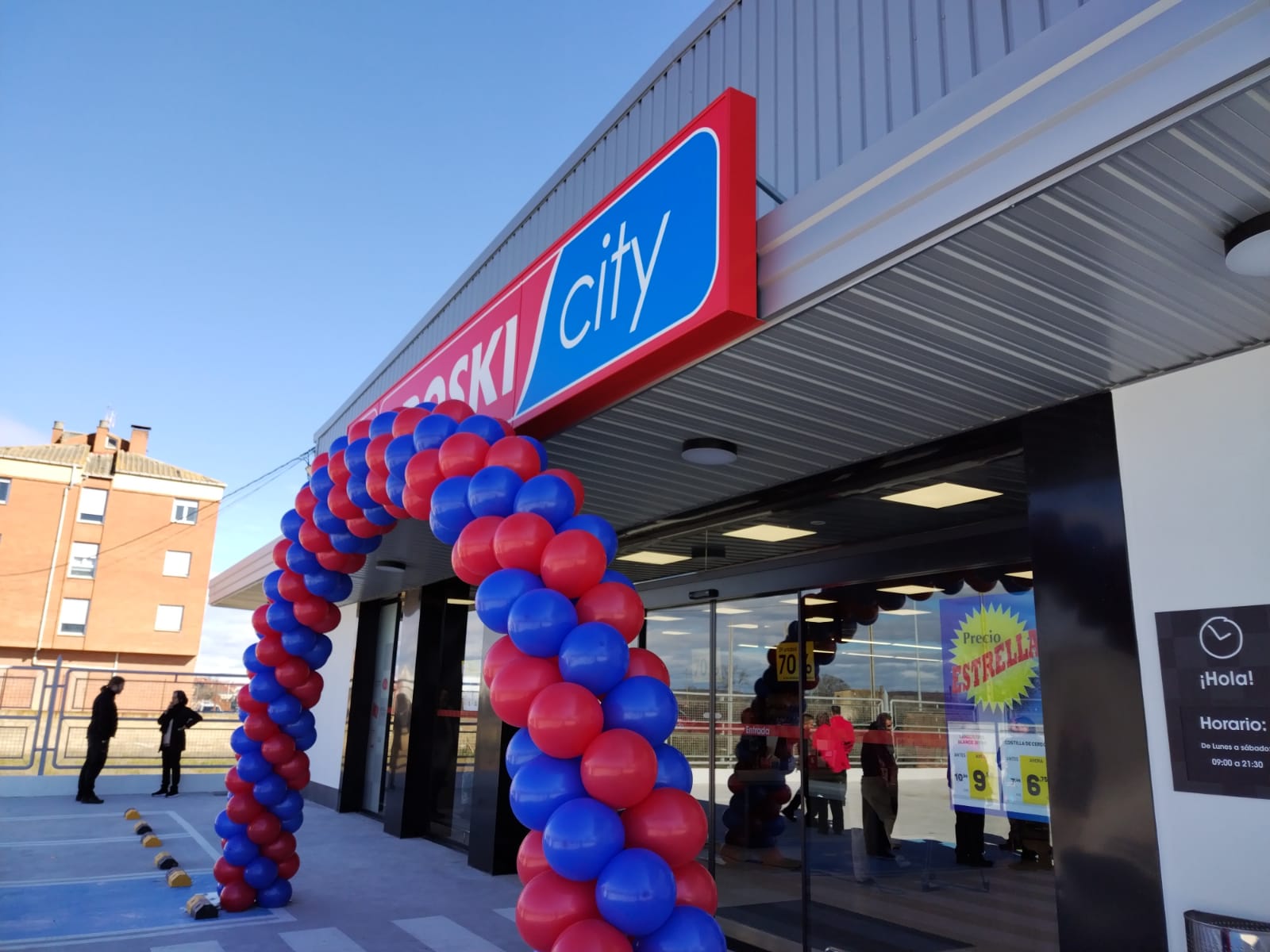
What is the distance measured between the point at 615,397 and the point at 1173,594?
8.98 feet

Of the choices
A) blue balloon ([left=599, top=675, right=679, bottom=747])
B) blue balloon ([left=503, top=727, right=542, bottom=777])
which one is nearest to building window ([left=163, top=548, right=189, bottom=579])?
blue balloon ([left=503, top=727, right=542, bottom=777])

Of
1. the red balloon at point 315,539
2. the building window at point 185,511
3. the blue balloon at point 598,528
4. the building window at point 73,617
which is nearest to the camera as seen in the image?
the blue balloon at point 598,528

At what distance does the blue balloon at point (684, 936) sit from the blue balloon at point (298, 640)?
4344mm

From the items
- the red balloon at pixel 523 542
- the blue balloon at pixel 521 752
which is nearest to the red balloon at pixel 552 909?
the blue balloon at pixel 521 752

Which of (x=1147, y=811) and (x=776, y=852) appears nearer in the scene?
(x=1147, y=811)

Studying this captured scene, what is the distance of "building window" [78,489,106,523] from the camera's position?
4088 centimetres

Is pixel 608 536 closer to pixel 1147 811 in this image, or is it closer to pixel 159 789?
pixel 1147 811

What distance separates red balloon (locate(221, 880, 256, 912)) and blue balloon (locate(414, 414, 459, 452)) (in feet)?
13.4

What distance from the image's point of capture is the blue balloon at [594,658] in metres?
3.93

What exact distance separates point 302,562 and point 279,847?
2320 mm

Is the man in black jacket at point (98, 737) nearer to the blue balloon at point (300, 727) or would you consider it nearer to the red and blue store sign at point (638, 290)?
the blue balloon at point (300, 727)

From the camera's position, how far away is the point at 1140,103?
7.77 ft

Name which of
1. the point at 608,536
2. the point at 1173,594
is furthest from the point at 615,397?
the point at 1173,594

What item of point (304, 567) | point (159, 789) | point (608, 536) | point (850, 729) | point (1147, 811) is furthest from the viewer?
point (159, 789)
